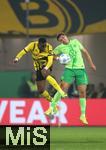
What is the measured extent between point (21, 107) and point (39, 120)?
0.61 meters

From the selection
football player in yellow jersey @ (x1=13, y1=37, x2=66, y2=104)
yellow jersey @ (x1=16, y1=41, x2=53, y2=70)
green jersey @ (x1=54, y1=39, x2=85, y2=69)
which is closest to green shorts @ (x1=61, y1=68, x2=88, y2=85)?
green jersey @ (x1=54, y1=39, x2=85, y2=69)

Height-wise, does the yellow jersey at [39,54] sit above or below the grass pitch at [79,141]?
above

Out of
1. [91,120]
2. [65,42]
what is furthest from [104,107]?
[65,42]

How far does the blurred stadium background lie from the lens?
2150 cm

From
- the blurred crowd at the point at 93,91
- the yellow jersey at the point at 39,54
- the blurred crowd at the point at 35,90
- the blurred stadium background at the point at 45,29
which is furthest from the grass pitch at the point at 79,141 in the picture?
the blurred stadium background at the point at 45,29

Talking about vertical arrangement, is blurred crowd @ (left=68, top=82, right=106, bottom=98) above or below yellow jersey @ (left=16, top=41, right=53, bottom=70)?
below

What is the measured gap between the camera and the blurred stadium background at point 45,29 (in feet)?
70.5

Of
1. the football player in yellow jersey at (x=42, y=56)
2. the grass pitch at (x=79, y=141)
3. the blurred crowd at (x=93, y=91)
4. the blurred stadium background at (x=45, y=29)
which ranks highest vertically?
the blurred stadium background at (x=45, y=29)

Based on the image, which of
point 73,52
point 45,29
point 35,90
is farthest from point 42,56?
point 45,29

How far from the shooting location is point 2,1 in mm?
25234

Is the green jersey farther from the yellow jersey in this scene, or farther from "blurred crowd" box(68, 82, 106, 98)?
"blurred crowd" box(68, 82, 106, 98)

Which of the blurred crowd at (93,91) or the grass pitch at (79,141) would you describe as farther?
the blurred crowd at (93,91)

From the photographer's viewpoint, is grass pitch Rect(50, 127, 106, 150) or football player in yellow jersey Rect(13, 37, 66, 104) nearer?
grass pitch Rect(50, 127, 106, 150)

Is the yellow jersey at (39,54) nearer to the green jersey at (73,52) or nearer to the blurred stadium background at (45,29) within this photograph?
the green jersey at (73,52)
